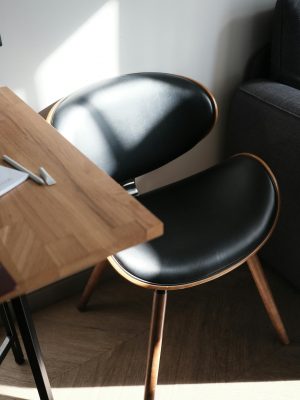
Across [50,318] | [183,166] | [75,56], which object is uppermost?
[75,56]

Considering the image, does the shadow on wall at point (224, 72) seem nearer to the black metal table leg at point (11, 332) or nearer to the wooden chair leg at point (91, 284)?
the wooden chair leg at point (91, 284)

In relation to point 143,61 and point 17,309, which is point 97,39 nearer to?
point 143,61

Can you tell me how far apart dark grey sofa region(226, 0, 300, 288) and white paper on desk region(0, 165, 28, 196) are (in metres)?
0.78

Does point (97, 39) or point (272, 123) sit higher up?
point (97, 39)

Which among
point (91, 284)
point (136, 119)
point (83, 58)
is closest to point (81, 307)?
point (91, 284)

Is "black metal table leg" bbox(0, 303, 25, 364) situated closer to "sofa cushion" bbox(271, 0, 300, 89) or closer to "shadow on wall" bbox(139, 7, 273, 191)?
"shadow on wall" bbox(139, 7, 273, 191)

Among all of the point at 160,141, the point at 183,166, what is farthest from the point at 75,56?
the point at 183,166

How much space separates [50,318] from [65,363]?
0.59 ft

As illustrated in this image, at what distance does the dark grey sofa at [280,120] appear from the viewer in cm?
132

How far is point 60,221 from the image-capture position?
2.36 ft

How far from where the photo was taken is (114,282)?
1589mm

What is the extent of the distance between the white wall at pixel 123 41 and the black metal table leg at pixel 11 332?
51 cm

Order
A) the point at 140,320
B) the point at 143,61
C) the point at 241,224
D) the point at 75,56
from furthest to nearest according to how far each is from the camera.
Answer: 1. the point at 140,320
2. the point at 143,61
3. the point at 75,56
4. the point at 241,224

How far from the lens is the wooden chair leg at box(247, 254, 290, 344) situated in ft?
3.96
